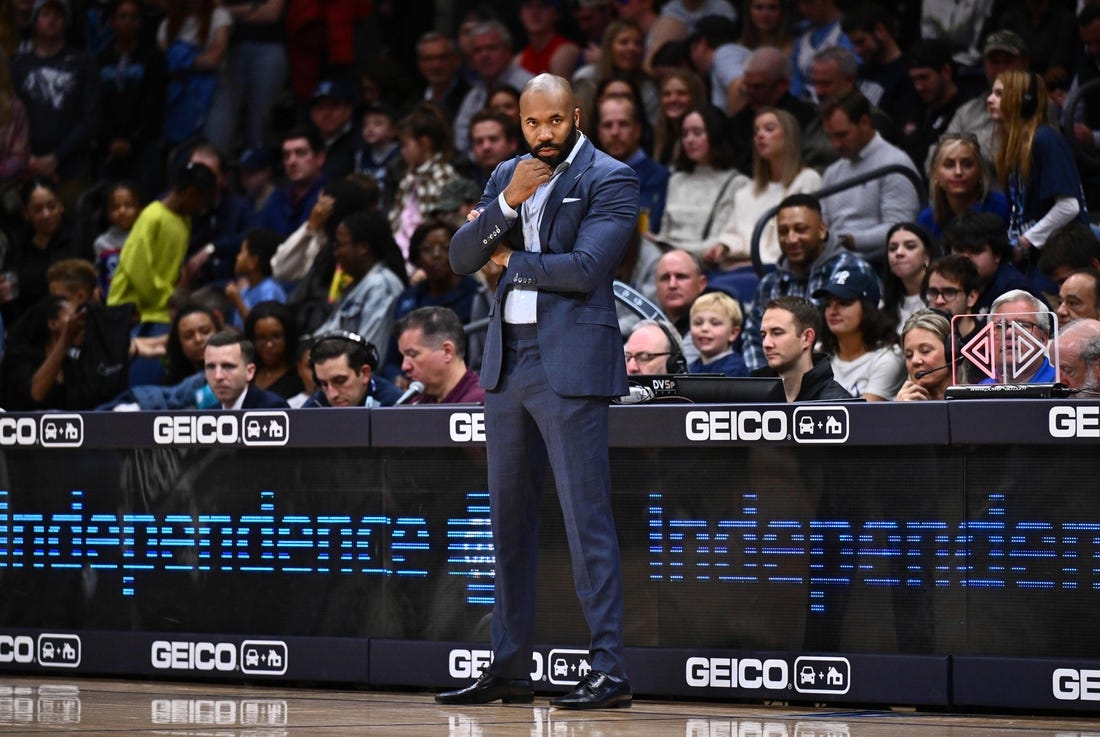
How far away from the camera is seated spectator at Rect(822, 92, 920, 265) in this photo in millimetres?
10102

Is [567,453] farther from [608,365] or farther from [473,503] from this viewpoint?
[473,503]

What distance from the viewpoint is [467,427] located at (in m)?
6.81

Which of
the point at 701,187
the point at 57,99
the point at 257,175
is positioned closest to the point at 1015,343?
the point at 701,187

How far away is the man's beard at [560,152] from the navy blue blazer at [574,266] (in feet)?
0.13

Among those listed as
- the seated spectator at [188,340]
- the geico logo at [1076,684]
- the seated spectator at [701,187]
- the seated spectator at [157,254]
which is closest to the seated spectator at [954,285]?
the seated spectator at [701,187]

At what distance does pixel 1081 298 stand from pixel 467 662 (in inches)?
124

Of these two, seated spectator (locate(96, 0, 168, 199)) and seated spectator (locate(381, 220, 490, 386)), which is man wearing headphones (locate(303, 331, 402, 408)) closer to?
seated spectator (locate(381, 220, 490, 386))

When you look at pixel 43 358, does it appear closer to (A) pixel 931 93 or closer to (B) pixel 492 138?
(B) pixel 492 138

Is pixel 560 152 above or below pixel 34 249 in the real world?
below

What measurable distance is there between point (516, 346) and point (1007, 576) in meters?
1.85

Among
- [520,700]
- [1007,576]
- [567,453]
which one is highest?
[567,453]

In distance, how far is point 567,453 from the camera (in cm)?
593

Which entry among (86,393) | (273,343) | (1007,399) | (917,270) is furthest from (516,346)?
(86,393)

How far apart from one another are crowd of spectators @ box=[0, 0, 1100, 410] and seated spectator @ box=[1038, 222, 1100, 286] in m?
0.01
